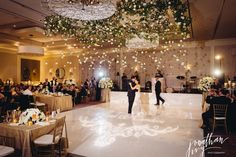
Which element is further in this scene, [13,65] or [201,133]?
[13,65]

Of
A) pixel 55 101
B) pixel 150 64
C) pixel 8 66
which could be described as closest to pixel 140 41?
pixel 55 101

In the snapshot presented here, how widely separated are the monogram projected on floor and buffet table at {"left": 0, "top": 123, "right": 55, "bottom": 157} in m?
1.56

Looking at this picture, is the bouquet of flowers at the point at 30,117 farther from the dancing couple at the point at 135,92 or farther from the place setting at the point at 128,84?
the dancing couple at the point at 135,92

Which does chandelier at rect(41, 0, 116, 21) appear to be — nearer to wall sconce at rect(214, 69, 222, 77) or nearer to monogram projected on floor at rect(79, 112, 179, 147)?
monogram projected on floor at rect(79, 112, 179, 147)

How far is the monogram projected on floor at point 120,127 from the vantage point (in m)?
5.27

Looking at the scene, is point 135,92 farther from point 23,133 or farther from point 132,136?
point 23,133

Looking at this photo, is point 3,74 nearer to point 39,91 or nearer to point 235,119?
point 39,91

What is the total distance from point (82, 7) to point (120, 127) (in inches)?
147

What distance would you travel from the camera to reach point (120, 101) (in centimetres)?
1228

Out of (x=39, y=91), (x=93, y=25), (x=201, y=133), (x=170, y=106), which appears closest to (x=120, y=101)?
(x=170, y=106)

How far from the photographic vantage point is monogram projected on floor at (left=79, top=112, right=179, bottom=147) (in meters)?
5.27

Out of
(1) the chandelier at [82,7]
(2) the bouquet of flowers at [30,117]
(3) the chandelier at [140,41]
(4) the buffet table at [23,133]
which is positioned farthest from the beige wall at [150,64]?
(4) the buffet table at [23,133]

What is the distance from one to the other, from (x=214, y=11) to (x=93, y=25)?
14.2 ft

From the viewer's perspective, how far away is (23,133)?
133 inches
